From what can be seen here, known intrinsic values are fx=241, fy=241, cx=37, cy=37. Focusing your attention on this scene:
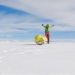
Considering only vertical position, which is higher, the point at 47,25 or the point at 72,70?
the point at 47,25

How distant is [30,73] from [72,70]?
3.33 feet

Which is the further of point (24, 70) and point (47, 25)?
point (47, 25)

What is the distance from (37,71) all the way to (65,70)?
0.67m

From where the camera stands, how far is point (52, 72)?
5.48 meters

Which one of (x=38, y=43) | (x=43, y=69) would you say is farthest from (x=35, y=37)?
(x=43, y=69)

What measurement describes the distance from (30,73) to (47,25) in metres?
13.8

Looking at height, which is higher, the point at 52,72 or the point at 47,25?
the point at 47,25

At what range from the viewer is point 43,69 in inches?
231

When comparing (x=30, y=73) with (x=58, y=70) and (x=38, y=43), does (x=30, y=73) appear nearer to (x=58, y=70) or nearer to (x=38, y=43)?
(x=58, y=70)

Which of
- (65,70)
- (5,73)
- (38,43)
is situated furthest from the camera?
(38,43)

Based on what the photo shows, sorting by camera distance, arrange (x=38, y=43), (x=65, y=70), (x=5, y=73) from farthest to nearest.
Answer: (x=38, y=43) < (x=65, y=70) < (x=5, y=73)

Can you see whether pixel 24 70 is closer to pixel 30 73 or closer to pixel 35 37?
pixel 30 73

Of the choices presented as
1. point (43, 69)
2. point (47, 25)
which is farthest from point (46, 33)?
point (43, 69)

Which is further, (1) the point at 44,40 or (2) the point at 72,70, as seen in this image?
(1) the point at 44,40
